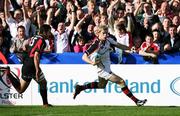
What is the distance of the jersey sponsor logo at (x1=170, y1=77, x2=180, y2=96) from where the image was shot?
1522 centimetres

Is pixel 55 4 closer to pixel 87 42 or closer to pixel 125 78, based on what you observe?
pixel 87 42

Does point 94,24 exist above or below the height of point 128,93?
above

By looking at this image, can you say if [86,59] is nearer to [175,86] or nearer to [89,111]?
[89,111]

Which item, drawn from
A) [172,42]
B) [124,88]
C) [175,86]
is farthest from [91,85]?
[172,42]

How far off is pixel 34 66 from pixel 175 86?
3.62m

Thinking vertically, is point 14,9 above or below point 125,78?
above

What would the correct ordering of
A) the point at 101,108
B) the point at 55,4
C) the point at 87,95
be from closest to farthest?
the point at 101,108 < the point at 87,95 < the point at 55,4

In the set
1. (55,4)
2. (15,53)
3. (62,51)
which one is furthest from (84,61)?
(55,4)

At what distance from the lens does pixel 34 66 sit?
15.5 m

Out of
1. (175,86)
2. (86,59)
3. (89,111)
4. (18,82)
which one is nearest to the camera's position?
(89,111)

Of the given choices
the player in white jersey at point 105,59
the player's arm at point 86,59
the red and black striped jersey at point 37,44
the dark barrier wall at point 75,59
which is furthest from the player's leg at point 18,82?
the player in white jersey at point 105,59

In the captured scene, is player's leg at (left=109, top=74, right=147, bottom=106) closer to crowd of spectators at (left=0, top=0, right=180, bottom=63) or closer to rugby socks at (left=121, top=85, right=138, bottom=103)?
rugby socks at (left=121, top=85, right=138, bottom=103)

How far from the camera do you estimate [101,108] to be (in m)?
14.7

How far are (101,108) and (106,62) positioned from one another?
1.18m
